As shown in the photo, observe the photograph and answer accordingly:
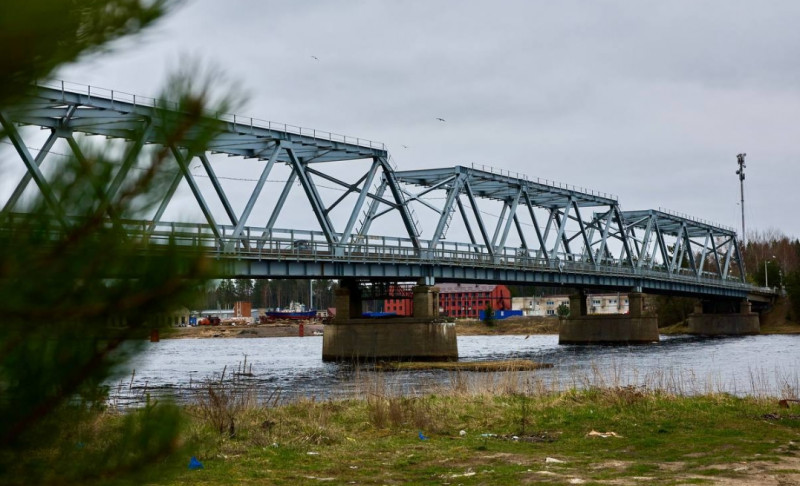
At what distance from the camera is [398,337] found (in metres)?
63.8

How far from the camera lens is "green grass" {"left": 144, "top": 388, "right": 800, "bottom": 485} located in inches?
499

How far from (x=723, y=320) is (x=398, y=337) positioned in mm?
73183

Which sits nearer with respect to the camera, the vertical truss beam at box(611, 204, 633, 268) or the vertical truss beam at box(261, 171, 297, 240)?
the vertical truss beam at box(261, 171, 297, 240)

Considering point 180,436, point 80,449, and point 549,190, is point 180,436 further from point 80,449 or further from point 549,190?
point 549,190

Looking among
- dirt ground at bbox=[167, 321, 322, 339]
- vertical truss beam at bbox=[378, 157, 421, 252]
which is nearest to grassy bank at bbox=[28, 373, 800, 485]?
vertical truss beam at bbox=[378, 157, 421, 252]

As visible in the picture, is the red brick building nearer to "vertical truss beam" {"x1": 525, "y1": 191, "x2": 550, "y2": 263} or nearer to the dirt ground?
the dirt ground

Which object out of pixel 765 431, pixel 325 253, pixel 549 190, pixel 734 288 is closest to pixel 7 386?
pixel 765 431

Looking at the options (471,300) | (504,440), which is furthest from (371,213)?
(471,300)

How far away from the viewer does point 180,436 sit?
431 centimetres

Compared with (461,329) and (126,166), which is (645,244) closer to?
(461,329)

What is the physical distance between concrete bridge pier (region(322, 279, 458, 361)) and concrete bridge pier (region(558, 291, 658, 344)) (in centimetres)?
3490

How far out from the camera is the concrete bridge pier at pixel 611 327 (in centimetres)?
9438

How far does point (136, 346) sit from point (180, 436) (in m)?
0.56

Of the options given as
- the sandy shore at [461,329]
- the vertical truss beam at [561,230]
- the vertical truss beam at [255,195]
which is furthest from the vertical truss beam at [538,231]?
the sandy shore at [461,329]
